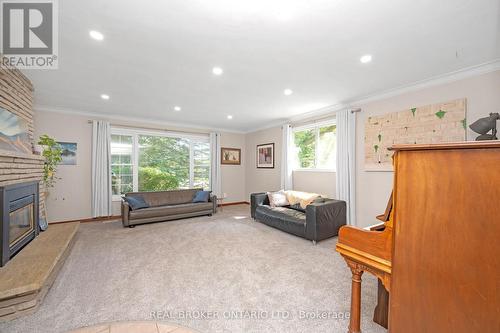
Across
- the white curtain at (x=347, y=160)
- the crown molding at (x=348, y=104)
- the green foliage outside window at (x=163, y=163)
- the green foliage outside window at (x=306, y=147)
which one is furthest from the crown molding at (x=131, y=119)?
the white curtain at (x=347, y=160)

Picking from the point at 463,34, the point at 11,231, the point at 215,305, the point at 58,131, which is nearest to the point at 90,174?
the point at 58,131

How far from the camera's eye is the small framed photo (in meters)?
6.90

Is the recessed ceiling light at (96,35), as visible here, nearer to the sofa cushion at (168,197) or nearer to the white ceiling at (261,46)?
the white ceiling at (261,46)

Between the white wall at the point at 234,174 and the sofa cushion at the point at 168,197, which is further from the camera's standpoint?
the white wall at the point at 234,174

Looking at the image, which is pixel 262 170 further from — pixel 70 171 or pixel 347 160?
pixel 70 171

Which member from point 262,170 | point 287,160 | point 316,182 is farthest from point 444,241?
point 262,170

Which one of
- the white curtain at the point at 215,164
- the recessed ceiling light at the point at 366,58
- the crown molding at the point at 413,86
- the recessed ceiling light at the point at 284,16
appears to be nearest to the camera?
the recessed ceiling light at the point at 284,16

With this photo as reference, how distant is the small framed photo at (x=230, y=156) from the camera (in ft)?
22.6

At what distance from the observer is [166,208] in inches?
185

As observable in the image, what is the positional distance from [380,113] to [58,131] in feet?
21.7

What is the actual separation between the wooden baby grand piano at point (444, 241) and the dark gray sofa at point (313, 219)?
2.17 metres

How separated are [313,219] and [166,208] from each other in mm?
3280

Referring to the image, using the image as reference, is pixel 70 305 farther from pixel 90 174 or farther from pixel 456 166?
pixel 90 174

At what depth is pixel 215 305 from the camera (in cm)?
185
